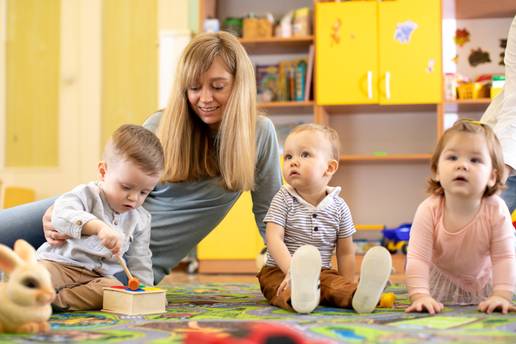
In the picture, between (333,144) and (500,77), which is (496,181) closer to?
(333,144)

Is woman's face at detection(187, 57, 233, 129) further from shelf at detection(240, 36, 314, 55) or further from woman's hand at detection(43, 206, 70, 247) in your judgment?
shelf at detection(240, 36, 314, 55)

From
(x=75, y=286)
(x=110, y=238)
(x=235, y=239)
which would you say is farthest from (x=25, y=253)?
(x=235, y=239)

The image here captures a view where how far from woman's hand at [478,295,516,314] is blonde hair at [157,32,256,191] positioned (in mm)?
674

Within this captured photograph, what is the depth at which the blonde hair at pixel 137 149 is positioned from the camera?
152cm

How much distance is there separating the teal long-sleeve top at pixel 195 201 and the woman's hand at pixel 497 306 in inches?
25.4

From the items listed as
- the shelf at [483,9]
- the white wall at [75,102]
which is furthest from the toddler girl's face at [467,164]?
the white wall at [75,102]

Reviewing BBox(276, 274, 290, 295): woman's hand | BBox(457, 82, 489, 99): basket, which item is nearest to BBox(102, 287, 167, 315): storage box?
BBox(276, 274, 290, 295): woman's hand

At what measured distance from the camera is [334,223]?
170 centimetres

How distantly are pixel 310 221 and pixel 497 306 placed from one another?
0.47 metres

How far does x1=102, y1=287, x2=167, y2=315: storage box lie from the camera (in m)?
1.43

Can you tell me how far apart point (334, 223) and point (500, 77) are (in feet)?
6.50

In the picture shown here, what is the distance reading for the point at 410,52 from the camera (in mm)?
3361

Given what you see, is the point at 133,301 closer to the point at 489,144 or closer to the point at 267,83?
the point at 489,144

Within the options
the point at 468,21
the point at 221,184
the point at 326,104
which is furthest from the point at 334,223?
the point at 468,21
